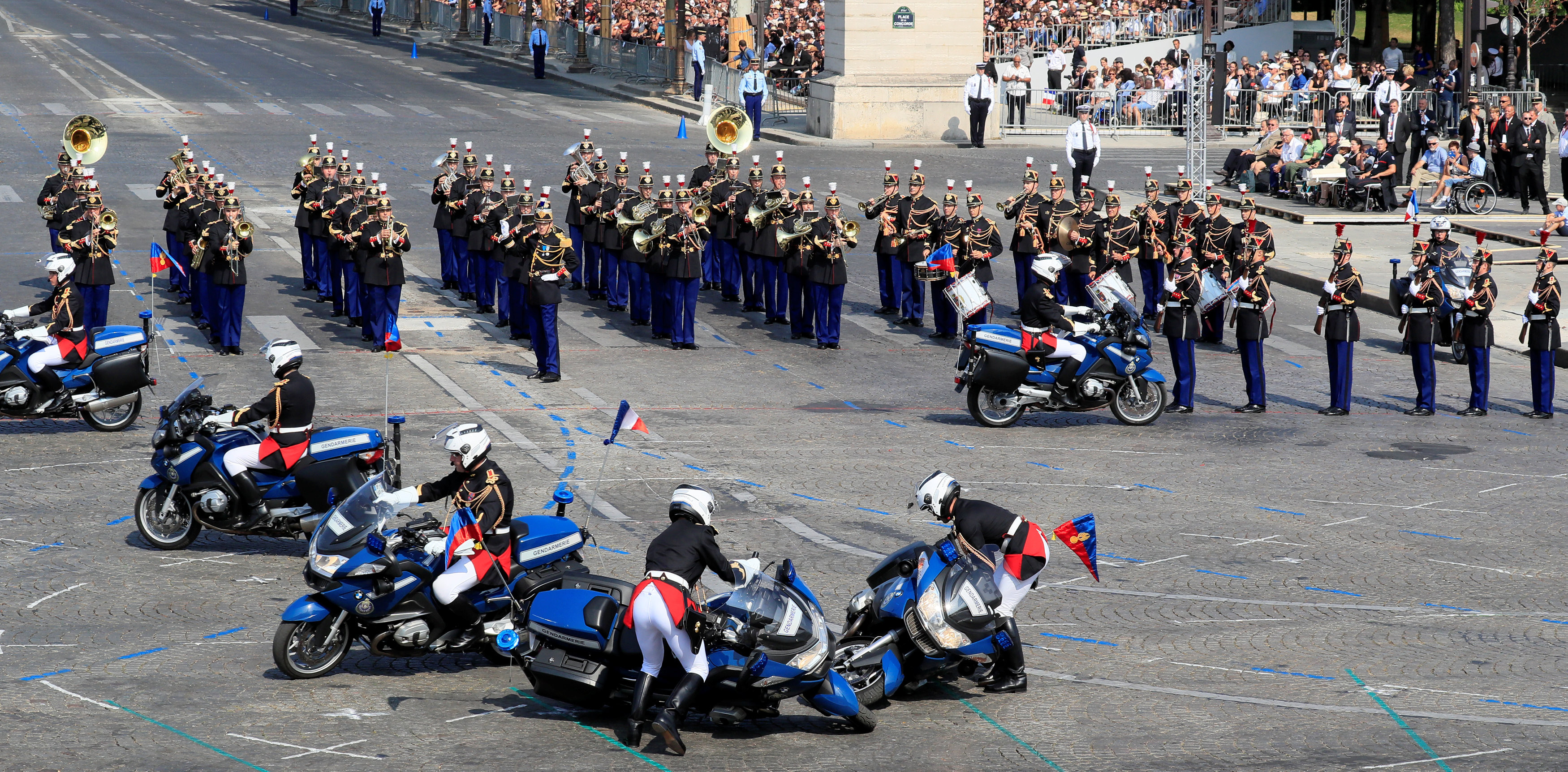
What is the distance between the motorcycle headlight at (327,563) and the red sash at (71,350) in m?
7.26

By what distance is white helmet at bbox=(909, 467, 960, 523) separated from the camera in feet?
34.6

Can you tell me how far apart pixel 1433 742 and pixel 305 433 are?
8.24 m

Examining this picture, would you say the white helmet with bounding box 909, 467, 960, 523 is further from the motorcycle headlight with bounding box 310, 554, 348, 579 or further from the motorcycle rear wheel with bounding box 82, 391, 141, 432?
the motorcycle rear wheel with bounding box 82, 391, 141, 432

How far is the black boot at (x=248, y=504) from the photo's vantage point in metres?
13.0

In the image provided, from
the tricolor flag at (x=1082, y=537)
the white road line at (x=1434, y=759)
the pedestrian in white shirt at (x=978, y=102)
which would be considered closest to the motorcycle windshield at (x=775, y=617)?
the tricolor flag at (x=1082, y=537)

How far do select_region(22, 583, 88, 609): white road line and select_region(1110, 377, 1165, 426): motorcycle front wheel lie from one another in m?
10.4

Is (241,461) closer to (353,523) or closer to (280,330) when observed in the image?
(353,523)

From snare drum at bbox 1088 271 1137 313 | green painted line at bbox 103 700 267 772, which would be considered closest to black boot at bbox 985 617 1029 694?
green painted line at bbox 103 700 267 772

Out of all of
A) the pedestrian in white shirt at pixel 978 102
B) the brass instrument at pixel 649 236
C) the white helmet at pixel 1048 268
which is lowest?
the white helmet at pixel 1048 268

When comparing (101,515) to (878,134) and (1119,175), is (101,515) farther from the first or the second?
(878,134)

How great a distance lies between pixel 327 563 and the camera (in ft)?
34.9

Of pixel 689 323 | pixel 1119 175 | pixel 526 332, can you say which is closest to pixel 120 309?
pixel 526 332

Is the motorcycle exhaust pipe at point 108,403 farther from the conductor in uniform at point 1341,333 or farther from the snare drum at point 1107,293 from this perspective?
the conductor in uniform at point 1341,333

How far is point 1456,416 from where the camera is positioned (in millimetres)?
19062
